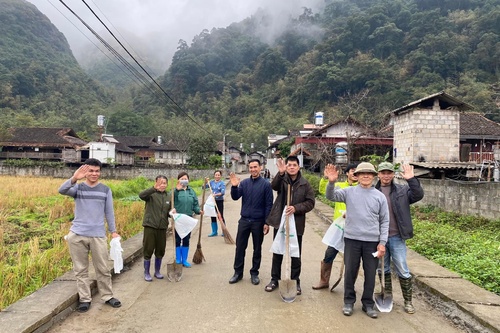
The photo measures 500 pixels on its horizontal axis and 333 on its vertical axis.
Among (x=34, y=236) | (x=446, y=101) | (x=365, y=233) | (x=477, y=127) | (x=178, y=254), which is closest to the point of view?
(x=365, y=233)

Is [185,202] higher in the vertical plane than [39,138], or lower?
lower

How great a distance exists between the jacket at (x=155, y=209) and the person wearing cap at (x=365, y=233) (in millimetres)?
2791

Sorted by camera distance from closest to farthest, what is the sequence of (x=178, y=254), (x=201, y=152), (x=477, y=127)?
(x=178, y=254)
(x=477, y=127)
(x=201, y=152)

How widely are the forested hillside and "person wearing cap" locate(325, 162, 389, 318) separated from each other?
125 feet

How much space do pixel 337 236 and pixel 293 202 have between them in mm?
809

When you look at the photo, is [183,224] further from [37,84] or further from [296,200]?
[37,84]

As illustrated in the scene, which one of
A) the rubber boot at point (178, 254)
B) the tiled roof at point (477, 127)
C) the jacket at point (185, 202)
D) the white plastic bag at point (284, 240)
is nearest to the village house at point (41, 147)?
the tiled roof at point (477, 127)

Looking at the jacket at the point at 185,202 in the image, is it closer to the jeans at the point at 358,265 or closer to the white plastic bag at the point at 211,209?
the white plastic bag at the point at 211,209

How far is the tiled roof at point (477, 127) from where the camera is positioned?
23484 millimetres

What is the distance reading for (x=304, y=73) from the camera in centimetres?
7219

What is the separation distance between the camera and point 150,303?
4.57 meters

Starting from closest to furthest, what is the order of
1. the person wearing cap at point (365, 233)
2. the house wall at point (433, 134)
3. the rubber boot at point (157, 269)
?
the person wearing cap at point (365, 233) → the rubber boot at point (157, 269) → the house wall at point (433, 134)

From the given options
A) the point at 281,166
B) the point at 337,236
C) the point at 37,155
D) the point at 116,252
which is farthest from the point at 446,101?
the point at 37,155

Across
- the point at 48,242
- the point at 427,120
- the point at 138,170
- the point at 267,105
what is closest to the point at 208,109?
the point at 267,105
